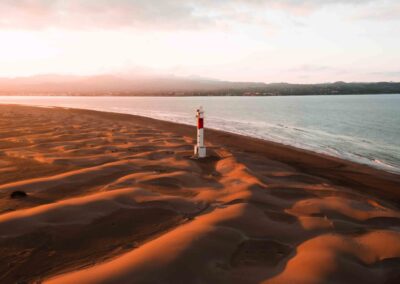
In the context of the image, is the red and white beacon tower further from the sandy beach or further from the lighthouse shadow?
the sandy beach

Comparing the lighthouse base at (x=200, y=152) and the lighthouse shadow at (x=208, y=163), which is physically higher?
the lighthouse base at (x=200, y=152)

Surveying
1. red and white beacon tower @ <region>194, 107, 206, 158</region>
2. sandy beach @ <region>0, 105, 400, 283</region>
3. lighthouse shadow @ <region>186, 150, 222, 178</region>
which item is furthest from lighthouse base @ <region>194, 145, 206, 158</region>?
sandy beach @ <region>0, 105, 400, 283</region>

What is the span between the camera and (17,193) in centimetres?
584

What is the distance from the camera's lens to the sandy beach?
11.2ft

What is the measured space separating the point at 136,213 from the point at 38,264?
5.80 ft

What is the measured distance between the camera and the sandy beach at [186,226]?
342cm

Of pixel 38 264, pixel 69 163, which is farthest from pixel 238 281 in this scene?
pixel 69 163

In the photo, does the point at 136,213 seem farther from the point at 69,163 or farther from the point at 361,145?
the point at 361,145

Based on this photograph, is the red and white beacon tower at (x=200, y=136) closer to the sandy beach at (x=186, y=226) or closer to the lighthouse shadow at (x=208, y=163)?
the lighthouse shadow at (x=208, y=163)

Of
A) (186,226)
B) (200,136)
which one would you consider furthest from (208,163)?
(186,226)

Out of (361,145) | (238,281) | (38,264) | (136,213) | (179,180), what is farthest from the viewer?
(361,145)

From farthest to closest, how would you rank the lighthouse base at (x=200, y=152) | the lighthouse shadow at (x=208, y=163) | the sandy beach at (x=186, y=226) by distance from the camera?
the lighthouse base at (x=200, y=152) < the lighthouse shadow at (x=208, y=163) < the sandy beach at (x=186, y=226)

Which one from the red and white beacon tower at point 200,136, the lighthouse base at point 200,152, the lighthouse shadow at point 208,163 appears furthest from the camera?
the lighthouse base at point 200,152

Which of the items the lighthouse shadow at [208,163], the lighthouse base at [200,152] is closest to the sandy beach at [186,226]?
the lighthouse shadow at [208,163]
